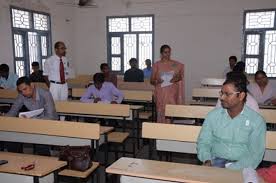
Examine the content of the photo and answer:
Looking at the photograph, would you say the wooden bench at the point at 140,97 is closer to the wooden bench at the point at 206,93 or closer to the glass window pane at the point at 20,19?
the wooden bench at the point at 206,93

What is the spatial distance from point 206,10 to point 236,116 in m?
6.86

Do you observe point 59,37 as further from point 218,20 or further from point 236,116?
point 236,116

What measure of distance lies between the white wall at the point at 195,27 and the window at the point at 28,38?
Result: 6.42ft

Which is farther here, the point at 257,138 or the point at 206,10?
the point at 206,10

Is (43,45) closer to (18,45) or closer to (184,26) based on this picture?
(18,45)

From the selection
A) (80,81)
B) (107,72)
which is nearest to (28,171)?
(107,72)

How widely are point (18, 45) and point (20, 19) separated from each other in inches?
25.4

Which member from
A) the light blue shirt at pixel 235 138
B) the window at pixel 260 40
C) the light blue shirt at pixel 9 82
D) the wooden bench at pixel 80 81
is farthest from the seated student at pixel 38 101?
the window at pixel 260 40

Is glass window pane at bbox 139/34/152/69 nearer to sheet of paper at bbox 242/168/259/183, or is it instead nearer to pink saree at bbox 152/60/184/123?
pink saree at bbox 152/60/184/123

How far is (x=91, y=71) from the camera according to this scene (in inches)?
397

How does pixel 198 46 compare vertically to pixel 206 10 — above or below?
below

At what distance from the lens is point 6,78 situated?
6566 millimetres

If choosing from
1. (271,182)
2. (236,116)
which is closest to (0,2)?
(236,116)

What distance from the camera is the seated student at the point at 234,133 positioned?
2328 mm
